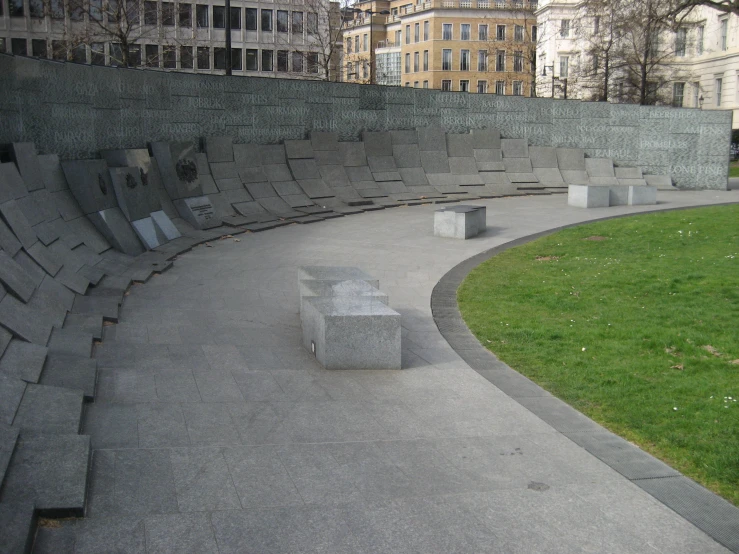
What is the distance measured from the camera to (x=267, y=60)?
235 ft

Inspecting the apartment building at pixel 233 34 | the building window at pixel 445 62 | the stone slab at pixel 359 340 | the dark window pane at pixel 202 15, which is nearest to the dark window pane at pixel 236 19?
the apartment building at pixel 233 34

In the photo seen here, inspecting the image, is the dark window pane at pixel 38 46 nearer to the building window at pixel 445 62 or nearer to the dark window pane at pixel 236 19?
the dark window pane at pixel 236 19

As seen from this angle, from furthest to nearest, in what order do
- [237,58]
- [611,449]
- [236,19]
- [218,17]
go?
[237,58]
[236,19]
[218,17]
[611,449]

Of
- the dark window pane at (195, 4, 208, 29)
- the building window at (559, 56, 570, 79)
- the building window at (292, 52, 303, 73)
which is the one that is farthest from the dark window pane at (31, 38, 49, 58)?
the building window at (559, 56, 570, 79)

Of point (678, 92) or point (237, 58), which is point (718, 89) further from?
point (237, 58)

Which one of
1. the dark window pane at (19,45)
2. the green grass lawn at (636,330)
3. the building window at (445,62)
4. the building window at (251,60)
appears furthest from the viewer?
the building window at (445,62)

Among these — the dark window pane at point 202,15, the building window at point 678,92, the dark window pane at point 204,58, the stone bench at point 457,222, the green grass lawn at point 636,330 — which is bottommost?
the green grass lawn at point 636,330

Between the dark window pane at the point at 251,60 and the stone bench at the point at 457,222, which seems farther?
the dark window pane at the point at 251,60

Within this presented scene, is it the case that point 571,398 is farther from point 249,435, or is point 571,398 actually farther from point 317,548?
point 317,548

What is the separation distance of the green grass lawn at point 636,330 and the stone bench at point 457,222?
152cm

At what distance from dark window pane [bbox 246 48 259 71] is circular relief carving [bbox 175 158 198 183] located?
54512mm

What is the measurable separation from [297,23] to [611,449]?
67.3 meters

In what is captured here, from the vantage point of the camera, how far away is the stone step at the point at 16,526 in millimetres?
4473

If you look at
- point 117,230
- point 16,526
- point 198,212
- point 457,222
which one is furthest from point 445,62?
point 16,526
